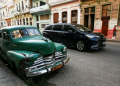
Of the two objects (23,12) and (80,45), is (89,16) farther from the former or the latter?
(23,12)

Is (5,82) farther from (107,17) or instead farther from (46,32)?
(107,17)

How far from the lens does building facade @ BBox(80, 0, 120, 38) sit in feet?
40.7

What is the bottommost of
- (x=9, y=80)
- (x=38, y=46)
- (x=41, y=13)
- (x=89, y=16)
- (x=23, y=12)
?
(x=9, y=80)

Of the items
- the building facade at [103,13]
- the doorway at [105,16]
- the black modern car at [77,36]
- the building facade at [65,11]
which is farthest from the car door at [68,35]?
the building facade at [65,11]

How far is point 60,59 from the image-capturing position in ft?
11.7

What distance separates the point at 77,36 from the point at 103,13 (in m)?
9.24

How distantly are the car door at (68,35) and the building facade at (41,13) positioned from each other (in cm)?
1472

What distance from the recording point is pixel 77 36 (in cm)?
652

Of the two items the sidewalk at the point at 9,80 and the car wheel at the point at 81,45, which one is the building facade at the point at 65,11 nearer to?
the car wheel at the point at 81,45

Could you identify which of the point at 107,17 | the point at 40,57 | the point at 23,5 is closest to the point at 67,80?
the point at 40,57

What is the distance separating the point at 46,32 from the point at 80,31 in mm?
3190

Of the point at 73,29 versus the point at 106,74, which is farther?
the point at 73,29

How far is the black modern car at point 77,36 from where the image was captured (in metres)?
6.04

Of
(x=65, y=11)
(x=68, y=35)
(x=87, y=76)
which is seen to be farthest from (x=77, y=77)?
(x=65, y=11)
